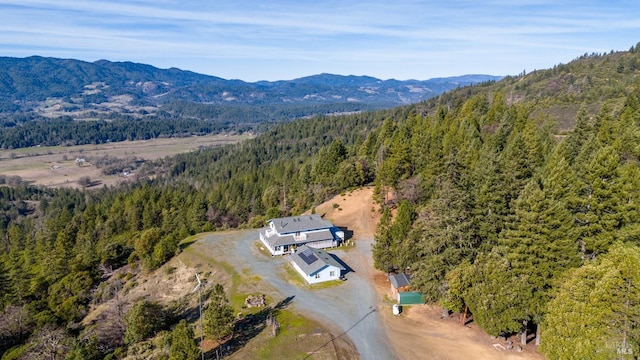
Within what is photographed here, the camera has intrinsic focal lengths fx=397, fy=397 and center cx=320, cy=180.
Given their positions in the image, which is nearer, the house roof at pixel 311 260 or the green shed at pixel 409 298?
the green shed at pixel 409 298

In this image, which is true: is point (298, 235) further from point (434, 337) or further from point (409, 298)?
point (434, 337)

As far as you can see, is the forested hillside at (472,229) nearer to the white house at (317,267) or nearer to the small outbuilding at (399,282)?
the small outbuilding at (399,282)

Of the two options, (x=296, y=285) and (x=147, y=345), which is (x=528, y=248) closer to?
(x=296, y=285)

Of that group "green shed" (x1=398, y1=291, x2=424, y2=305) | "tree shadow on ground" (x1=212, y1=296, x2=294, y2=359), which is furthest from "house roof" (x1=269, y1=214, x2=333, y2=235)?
"green shed" (x1=398, y1=291, x2=424, y2=305)

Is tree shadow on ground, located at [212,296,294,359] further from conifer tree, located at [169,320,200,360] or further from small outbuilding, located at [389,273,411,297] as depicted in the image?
small outbuilding, located at [389,273,411,297]

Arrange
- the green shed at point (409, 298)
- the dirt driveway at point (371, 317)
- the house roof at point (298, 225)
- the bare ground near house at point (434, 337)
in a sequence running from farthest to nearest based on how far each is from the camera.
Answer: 1. the house roof at point (298, 225)
2. the green shed at point (409, 298)
3. the dirt driveway at point (371, 317)
4. the bare ground near house at point (434, 337)

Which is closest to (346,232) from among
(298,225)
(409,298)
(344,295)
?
(298,225)

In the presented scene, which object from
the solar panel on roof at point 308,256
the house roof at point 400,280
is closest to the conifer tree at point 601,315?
the house roof at point 400,280

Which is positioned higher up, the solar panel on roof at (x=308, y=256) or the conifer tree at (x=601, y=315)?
the conifer tree at (x=601, y=315)
